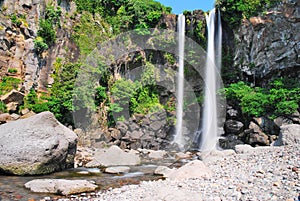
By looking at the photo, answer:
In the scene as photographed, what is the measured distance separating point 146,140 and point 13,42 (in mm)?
12328

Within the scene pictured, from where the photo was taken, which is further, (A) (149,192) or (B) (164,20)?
(B) (164,20)

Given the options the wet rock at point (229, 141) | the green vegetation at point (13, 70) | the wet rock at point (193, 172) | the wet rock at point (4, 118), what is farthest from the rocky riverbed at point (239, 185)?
the green vegetation at point (13, 70)

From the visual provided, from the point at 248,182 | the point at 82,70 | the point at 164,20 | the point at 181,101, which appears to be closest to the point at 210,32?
the point at 164,20

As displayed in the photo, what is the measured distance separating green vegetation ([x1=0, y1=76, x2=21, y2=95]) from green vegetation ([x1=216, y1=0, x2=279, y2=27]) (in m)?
17.0

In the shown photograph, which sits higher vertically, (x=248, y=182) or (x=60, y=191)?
(x=248, y=182)

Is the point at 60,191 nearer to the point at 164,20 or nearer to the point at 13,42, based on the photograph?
the point at 13,42

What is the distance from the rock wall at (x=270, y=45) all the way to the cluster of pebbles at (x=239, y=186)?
14.1 metres

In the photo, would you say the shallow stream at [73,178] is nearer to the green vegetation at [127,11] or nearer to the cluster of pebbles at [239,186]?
the cluster of pebbles at [239,186]

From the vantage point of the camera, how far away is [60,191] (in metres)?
6.30

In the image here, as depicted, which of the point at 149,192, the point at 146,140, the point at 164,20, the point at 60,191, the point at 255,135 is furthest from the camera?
the point at 164,20

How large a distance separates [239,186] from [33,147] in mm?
6290

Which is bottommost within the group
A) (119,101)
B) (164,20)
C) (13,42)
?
(119,101)

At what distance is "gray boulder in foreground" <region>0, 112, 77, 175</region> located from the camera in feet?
26.4

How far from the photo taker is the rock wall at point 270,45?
19062mm
